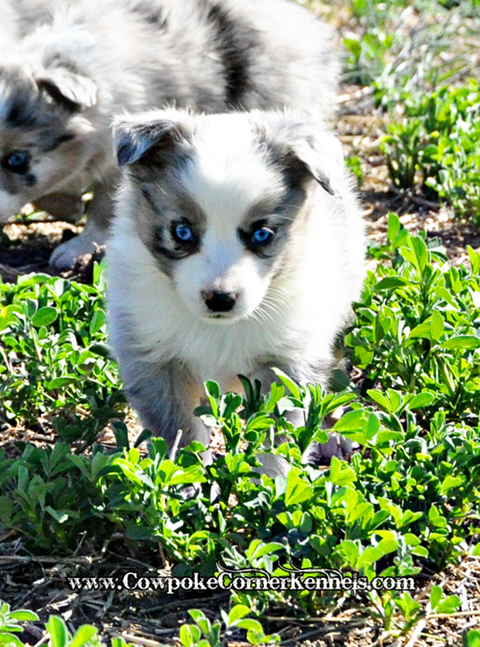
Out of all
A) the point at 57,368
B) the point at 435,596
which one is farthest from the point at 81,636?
the point at 57,368

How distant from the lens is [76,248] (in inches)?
198

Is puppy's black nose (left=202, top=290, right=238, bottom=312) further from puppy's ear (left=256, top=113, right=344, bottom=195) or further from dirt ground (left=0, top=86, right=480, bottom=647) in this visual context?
dirt ground (left=0, top=86, right=480, bottom=647)

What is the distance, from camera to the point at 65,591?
2.88 m

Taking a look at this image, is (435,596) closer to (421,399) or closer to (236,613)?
(236,613)

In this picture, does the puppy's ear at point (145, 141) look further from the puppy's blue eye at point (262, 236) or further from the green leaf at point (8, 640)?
the green leaf at point (8, 640)

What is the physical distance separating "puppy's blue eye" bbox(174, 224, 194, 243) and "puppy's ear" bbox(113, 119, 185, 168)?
0.76 ft

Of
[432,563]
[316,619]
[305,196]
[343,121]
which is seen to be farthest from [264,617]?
[343,121]

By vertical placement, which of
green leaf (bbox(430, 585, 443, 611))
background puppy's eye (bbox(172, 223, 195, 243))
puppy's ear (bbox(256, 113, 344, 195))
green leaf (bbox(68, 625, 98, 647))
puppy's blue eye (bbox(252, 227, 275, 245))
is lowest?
green leaf (bbox(68, 625, 98, 647))

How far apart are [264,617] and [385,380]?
108 cm

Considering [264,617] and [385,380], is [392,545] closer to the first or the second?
[264,617]

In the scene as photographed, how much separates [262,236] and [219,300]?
285mm

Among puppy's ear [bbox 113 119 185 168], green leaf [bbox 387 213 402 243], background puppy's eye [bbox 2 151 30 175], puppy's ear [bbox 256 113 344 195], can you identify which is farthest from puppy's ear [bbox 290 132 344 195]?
background puppy's eye [bbox 2 151 30 175]

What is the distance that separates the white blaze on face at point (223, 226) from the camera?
2.95 m

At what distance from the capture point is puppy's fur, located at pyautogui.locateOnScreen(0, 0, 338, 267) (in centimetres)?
485
